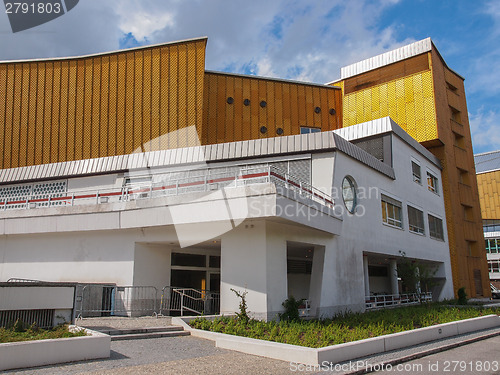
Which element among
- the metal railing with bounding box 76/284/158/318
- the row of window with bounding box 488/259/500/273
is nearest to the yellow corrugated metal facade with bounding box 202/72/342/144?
the metal railing with bounding box 76/284/158/318

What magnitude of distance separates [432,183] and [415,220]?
4855 mm

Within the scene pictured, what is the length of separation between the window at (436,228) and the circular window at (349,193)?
1153 centimetres

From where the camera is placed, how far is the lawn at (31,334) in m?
8.76

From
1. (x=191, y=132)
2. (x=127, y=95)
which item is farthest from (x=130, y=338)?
(x=127, y=95)

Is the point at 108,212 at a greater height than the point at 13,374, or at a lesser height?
greater

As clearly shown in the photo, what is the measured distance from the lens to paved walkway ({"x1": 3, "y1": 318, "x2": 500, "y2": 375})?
27.3 feet

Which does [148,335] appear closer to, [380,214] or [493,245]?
[380,214]

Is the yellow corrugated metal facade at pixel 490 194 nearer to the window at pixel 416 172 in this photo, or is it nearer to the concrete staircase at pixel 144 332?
the window at pixel 416 172

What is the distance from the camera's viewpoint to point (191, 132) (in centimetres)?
2695

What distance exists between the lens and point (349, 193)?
1967cm

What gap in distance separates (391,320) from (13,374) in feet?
38.7

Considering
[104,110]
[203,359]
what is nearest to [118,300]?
[203,359]

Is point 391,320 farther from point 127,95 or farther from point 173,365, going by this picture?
point 127,95

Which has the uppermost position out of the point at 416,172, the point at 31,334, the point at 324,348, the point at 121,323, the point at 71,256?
the point at 416,172
